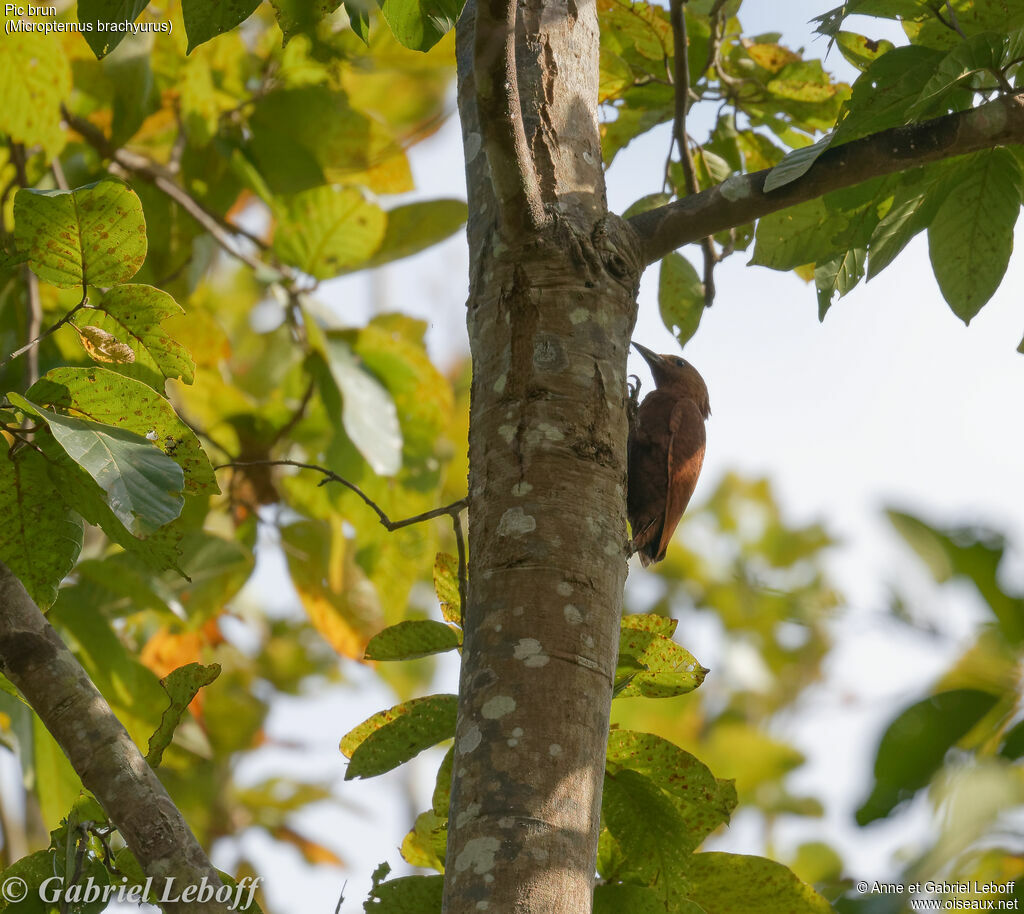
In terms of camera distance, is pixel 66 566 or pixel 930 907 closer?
pixel 930 907

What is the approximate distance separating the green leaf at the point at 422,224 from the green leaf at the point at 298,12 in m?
1.52

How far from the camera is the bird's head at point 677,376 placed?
3.98 m

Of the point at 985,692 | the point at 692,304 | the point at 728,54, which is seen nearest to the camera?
the point at 985,692

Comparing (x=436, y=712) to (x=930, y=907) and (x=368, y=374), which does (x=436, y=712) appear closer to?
(x=930, y=907)

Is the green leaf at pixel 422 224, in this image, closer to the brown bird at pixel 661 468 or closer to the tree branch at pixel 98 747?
the brown bird at pixel 661 468

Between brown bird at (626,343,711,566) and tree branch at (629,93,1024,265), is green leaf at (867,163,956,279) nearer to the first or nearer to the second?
tree branch at (629,93,1024,265)

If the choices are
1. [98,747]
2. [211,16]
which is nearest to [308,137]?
[211,16]

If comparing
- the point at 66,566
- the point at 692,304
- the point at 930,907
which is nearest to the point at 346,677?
the point at 692,304

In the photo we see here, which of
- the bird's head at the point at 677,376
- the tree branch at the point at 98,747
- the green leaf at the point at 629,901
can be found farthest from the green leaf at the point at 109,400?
the bird's head at the point at 677,376

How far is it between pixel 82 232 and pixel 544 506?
88 centimetres

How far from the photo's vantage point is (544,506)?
146 cm

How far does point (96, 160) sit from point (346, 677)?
3637mm

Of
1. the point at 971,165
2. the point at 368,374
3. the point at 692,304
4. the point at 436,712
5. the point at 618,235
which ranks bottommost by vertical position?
the point at 436,712

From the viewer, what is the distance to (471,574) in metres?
1.48
